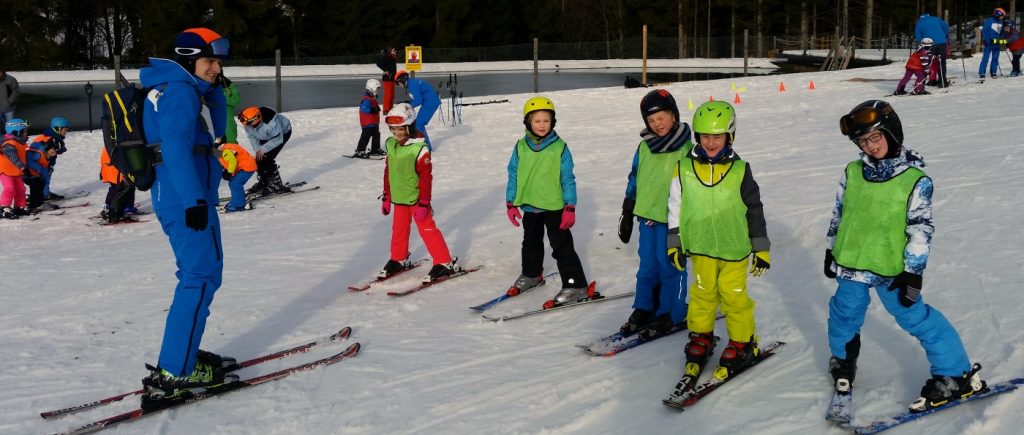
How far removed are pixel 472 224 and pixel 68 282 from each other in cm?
410

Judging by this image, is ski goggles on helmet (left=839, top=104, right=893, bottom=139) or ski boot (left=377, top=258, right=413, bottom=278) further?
ski boot (left=377, top=258, right=413, bottom=278)

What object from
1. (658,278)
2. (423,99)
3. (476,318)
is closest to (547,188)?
Result: (476,318)

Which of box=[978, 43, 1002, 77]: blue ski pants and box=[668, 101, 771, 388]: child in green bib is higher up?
box=[978, 43, 1002, 77]: blue ski pants

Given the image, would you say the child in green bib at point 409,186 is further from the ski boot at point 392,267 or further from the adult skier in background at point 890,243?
the adult skier in background at point 890,243

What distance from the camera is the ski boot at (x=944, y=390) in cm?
388

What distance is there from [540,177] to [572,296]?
36.3 inches

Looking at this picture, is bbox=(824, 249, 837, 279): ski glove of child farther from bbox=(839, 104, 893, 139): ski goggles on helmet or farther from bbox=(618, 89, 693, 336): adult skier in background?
bbox=(618, 89, 693, 336): adult skier in background

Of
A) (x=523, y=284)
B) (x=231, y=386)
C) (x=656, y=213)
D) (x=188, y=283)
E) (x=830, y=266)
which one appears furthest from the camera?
(x=523, y=284)

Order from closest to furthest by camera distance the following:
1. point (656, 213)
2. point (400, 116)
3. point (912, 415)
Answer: point (912, 415) → point (656, 213) → point (400, 116)

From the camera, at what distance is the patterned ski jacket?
3.69m

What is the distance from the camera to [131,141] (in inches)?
168

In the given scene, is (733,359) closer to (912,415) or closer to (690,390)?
(690,390)

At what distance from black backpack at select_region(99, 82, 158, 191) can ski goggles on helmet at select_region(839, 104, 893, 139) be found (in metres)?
3.37

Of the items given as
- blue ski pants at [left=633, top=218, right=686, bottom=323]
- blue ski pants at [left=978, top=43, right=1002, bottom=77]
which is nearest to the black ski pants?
blue ski pants at [left=633, top=218, right=686, bottom=323]
